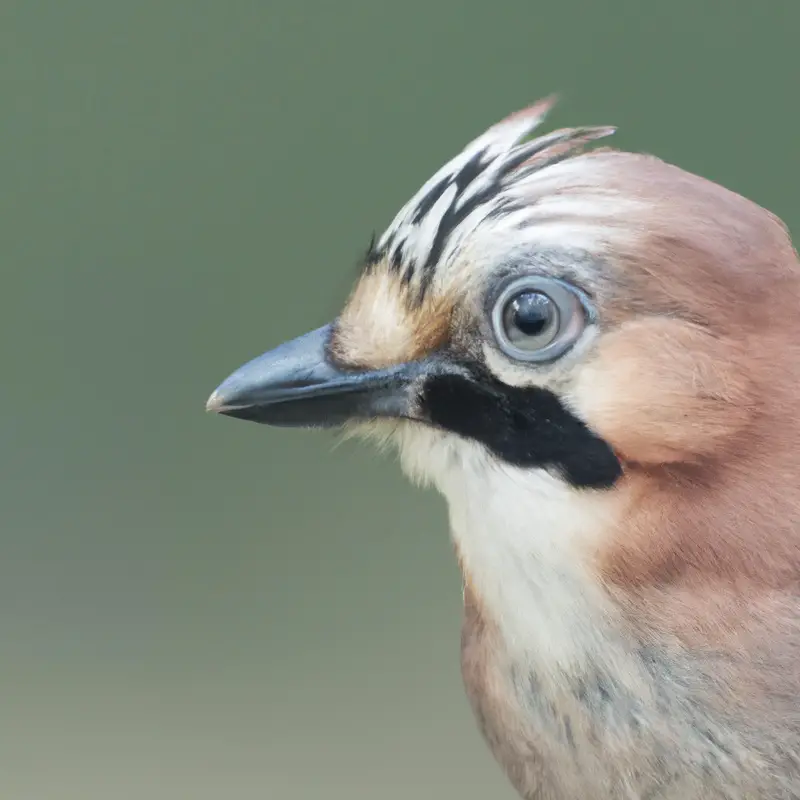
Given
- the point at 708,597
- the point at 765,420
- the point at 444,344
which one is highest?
the point at 444,344

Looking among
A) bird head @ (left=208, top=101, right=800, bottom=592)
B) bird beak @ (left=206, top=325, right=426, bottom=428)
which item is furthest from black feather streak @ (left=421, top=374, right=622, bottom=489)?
bird beak @ (left=206, top=325, right=426, bottom=428)

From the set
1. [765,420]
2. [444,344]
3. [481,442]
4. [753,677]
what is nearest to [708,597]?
[753,677]

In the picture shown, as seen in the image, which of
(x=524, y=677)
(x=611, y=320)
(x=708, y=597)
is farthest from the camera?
(x=524, y=677)

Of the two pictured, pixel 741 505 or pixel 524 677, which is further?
pixel 524 677

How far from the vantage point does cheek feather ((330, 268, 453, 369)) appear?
1.32 meters

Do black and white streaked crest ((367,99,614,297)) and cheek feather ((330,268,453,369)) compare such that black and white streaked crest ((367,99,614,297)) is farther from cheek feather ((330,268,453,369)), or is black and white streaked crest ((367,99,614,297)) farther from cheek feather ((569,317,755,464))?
cheek feather ((569,317,755,464))

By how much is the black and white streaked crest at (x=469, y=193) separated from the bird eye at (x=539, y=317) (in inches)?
4.1

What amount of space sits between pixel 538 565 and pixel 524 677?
21 cm

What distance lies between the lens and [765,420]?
4.18 ft

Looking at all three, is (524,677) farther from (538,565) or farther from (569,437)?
(569,437)

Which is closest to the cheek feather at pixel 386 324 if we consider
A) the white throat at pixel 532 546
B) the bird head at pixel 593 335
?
the bird head at pixel 593 335

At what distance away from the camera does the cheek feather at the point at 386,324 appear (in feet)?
4.34

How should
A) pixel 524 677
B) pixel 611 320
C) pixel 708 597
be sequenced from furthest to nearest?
pixel 524 677, pixel 708 597, pixel 611 320

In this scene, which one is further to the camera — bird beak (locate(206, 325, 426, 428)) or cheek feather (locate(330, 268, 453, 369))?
bird beak (locate(206, 325, 426, 428))
